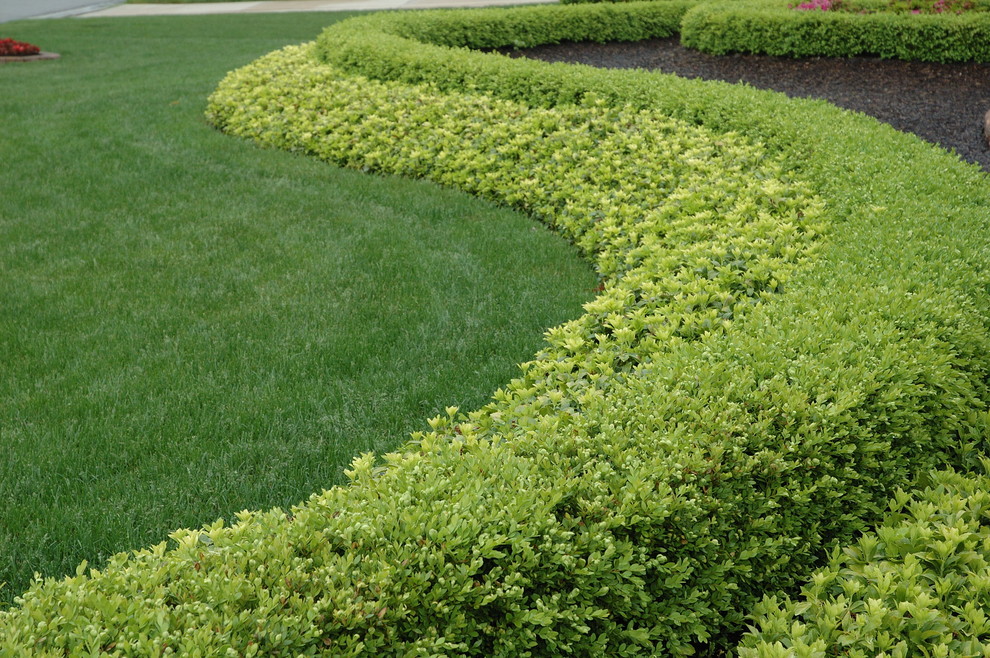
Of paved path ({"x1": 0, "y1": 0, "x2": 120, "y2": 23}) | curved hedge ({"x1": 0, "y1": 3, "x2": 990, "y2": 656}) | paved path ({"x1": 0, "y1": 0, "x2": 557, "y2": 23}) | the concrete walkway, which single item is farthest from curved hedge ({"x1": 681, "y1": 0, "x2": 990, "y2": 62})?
paved path ({"x1": 0, "y1": 0, "x2": 120, "y2": 23})

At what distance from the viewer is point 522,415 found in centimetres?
360

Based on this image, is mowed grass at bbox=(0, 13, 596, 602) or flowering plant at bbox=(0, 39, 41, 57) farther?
flowering plant at bbox=(0, 39, 41, 57)

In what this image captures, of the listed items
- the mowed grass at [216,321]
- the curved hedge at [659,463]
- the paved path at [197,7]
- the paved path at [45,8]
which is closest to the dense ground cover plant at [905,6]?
the curved hedge at [659,463]

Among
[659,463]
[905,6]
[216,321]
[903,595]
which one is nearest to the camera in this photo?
[903,595]

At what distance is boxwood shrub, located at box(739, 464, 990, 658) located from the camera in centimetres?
250

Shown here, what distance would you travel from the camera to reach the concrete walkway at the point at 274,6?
1063 inches

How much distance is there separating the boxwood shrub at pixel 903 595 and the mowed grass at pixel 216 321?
2.11 m

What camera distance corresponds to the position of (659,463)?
2.90 meters

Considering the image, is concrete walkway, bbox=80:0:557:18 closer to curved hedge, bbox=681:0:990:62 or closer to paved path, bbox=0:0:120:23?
paved path, bbox=0:0:120:23

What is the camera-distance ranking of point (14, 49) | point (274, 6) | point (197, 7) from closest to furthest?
point (14, 49), point (274, 6), point (197, 7)

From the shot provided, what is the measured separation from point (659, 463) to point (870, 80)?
10435 millimetres

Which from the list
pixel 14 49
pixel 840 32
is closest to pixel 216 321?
pixel 840 32

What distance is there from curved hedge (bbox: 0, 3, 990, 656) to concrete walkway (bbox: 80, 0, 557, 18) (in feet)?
74.7

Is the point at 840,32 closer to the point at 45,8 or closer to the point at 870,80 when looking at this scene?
the point at 870,80
